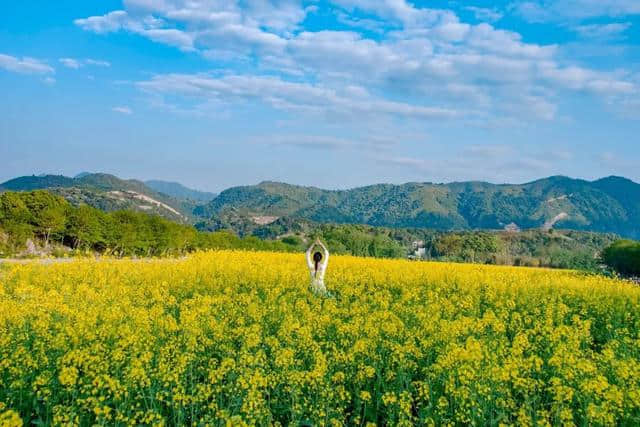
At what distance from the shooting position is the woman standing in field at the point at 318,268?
18.9 m

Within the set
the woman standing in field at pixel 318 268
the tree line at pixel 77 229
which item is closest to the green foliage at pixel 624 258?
the tree line at pixel 77 229

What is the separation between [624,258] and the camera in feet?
300

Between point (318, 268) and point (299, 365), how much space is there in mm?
9748

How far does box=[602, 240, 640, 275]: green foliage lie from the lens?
8831 centimetres

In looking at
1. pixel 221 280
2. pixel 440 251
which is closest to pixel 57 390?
pixel 221 280

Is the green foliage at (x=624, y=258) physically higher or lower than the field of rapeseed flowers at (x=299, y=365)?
higher

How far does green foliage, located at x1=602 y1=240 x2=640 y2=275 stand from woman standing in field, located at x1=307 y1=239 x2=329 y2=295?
85168mm

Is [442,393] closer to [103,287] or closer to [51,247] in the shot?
A: [103,287]

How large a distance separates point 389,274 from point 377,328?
50.6ft

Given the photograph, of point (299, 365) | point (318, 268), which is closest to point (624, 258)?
point (318, 268)

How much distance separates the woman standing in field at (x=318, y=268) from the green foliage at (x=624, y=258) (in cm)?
8517

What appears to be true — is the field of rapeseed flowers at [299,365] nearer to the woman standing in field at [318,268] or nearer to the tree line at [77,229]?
the woman standing in field at [318,268]

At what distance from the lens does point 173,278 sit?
2181cm

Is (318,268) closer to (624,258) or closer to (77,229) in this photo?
(77,229)
